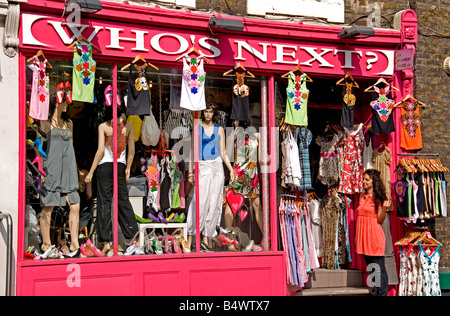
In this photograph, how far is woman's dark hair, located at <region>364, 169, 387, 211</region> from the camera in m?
9.05

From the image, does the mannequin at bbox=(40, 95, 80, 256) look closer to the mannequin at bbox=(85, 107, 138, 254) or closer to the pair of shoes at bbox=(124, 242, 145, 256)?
the mannequin at bbox=(85, 107, 138, 254)

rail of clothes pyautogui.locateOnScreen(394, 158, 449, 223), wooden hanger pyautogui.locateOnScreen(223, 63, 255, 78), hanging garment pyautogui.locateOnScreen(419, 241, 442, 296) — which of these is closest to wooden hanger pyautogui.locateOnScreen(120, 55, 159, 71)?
wooden hanger pyautogui.locateOnScreen(223, 63, 255, 78)

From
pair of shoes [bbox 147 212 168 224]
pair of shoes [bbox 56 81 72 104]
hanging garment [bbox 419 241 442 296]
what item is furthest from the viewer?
hanging garment [bbox 419 241 442 296]

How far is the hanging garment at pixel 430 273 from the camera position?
9.31 meters

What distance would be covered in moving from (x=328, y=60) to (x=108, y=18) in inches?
142

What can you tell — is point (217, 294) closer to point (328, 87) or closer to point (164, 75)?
point (164, 75)

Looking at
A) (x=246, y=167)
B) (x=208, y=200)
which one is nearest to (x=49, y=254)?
(x=208, y=200)

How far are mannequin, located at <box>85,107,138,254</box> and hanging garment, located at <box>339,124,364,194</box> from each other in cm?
364

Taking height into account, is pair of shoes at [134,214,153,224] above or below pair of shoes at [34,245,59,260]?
above

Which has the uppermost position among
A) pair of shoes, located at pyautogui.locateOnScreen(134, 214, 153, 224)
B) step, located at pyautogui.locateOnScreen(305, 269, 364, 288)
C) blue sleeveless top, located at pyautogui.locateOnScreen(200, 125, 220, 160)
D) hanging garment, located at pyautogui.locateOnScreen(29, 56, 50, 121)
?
hanging garment, located at pyautogui.locateOnScreen(29, 56, 50, 121)

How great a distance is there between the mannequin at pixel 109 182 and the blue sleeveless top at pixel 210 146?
120 centimetres

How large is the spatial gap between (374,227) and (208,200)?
8.50ft

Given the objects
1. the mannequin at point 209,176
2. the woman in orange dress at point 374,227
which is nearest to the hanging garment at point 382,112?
the woman in orange dress at point 374,227

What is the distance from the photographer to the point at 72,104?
8.59 metres
